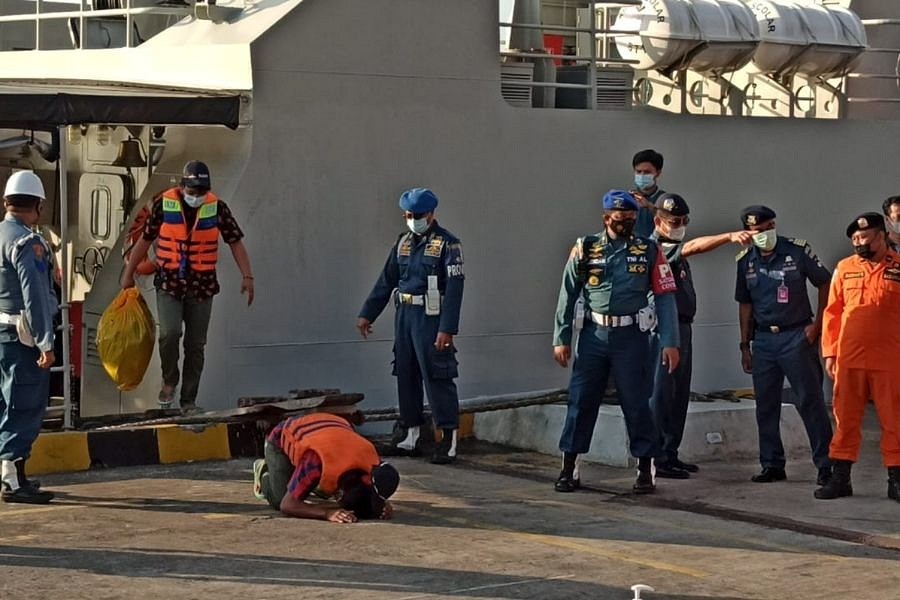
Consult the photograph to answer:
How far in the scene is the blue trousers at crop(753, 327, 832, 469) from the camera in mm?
10133

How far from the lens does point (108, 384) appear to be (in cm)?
1241

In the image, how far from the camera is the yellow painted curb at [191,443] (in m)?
10.8

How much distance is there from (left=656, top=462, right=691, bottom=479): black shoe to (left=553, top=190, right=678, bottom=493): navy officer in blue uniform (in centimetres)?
74

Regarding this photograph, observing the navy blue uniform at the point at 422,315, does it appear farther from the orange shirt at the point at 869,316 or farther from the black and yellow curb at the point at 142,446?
the orange shirt at the point at 869,316

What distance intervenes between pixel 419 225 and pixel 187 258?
64.2 inches

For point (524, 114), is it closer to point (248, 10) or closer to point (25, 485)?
point (248, 10)

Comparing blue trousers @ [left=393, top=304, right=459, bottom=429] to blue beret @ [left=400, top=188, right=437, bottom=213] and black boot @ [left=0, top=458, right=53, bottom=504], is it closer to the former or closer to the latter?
blue beret @ [left=400, top=188, right=437, bottom=213]

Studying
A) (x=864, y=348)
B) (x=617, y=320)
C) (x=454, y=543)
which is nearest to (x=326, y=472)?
(x=454, y=543)

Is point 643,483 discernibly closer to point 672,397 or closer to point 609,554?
point 672,397

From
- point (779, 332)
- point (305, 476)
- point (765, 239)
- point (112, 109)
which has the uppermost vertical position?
point (112, 109)

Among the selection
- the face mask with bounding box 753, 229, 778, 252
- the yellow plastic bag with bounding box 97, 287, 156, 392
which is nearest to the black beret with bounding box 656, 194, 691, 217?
the face mask with bounding box 753, 229, 778, 252

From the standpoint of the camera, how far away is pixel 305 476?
8477mm

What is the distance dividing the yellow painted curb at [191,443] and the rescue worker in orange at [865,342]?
4.01 meters

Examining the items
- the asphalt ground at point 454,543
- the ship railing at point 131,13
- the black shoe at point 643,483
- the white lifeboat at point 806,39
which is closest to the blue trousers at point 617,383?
the black shoe at point 643,483
